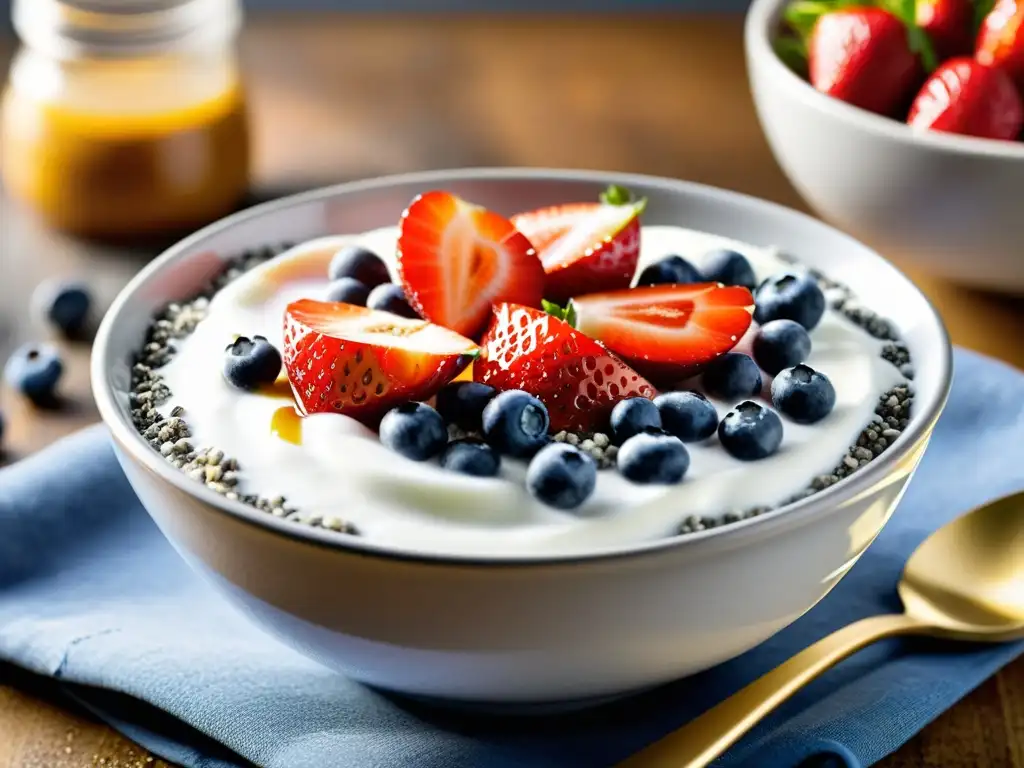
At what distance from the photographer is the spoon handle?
3.64 ft

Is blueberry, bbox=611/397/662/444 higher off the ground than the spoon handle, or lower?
higher

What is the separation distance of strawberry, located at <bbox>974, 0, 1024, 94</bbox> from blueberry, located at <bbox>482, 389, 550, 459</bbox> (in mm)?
1043

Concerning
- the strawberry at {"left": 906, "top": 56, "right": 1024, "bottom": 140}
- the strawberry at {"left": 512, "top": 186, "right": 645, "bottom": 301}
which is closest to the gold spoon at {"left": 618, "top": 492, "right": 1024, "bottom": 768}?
the strawberry at {"left": 512, "top": 186, "right": 645, "bottom": 301}

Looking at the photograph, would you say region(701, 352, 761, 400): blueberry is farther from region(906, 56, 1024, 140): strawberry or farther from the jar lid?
the jar lid

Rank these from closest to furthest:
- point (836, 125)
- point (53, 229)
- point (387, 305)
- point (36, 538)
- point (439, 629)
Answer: point (439, 629)
point (387, 305)
point (36, 538)
point (836, 125)
point (53, 229)

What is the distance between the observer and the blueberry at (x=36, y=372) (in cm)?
177

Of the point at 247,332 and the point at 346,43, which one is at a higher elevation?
the point at 247,332

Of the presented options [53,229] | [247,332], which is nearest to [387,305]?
[247,332]

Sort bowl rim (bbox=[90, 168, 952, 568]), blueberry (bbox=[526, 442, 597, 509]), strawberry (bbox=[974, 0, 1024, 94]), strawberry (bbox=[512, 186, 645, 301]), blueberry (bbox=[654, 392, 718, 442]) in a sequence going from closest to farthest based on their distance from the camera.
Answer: bowl rim (bbox=[90, 168, 952, 568]) → blueberry (bbox=[526, 442, 597, 509]) → blueberry (bbox=[654, 392, 718, 442]) → strawberry (bbox=[512, 186, 645, 301]) → strawberry (bbox=[974, 0, 1024, 94])

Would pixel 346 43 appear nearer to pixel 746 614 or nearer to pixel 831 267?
pixel 831 267

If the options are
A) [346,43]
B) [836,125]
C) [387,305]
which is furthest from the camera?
[346,43]

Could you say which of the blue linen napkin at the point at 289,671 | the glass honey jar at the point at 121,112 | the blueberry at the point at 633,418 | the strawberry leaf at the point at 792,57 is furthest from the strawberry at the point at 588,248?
the glass honey jar at the point at 121,112

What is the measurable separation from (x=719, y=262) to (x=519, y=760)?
552mm

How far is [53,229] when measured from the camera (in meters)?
2.19
